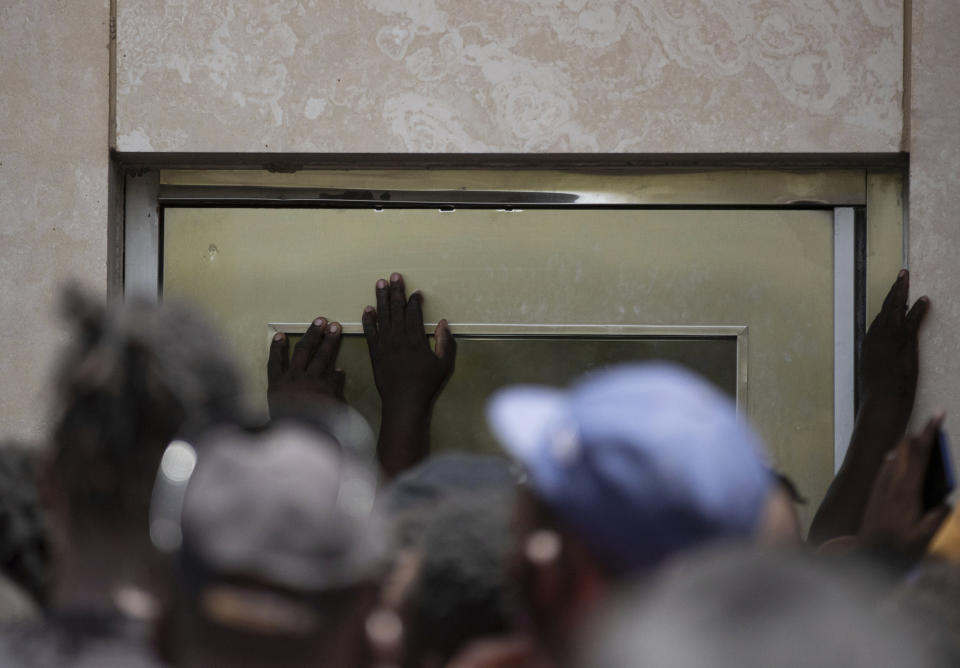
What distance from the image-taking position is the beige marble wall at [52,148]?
112 inches

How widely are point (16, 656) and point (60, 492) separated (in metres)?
0.25

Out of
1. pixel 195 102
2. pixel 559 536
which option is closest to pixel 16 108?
pixel 195 102

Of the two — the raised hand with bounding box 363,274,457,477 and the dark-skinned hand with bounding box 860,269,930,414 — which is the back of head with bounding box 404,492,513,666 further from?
the dark-skinned hand with bounding box 860,269,930,414

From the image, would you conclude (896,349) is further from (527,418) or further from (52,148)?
(52,148)

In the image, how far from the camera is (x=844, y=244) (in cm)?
297

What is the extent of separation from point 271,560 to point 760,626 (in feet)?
2.21

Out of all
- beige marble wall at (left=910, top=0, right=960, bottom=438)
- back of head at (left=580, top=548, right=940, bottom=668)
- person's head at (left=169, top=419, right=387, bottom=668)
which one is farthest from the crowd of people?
beige marble wall at (left=910, top=0, right=960, bottom=438)

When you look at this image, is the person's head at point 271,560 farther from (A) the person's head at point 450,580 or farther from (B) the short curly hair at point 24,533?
(B) the short curly hair at point 24,533

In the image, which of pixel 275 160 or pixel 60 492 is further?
pixel 275 160

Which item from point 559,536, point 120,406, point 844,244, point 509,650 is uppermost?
point 844,244

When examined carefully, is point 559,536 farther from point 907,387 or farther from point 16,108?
point 16,108

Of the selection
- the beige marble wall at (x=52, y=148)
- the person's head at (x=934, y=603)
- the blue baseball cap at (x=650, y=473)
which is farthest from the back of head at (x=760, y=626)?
the beige marble wall at (x=52, y=148)

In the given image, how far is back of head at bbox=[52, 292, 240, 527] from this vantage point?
142 cm

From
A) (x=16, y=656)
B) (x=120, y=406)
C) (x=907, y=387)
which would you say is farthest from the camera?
(x=907, y=387)
